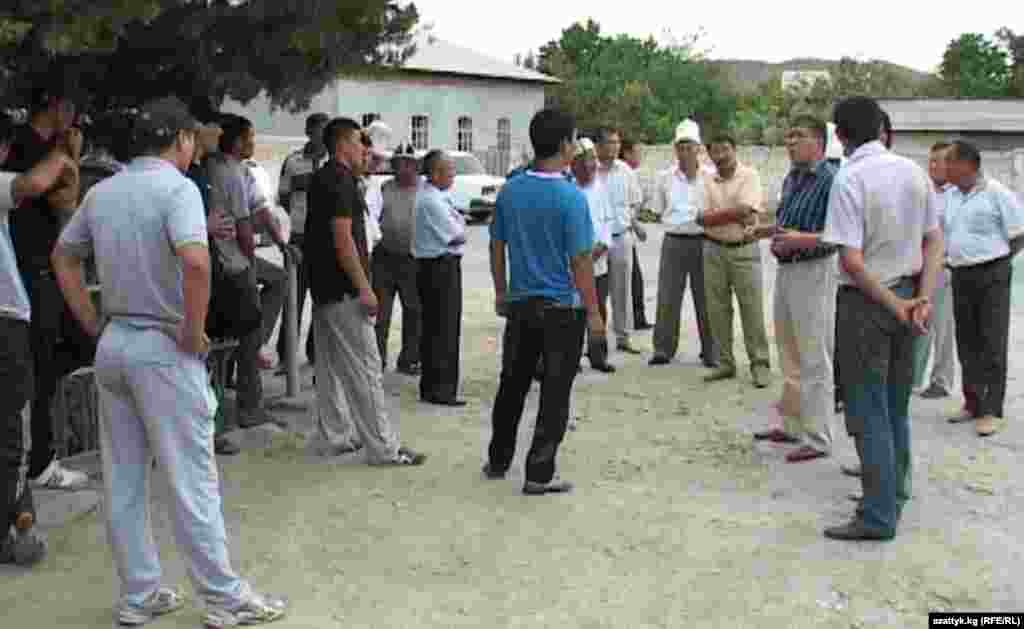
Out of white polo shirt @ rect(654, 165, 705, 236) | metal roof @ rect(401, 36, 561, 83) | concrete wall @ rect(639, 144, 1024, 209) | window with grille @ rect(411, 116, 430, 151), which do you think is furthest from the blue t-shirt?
window with grille @ rect(411, 116, 430, 151)

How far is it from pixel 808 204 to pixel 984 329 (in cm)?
174

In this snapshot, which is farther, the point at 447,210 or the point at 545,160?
the point at 447,210

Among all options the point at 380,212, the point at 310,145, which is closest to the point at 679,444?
the point at 380,212

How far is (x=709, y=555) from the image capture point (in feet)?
18.6

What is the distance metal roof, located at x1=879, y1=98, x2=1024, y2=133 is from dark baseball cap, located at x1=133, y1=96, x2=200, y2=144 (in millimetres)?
39232

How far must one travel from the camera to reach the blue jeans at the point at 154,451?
4609 mm

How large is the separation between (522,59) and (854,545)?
61771mm

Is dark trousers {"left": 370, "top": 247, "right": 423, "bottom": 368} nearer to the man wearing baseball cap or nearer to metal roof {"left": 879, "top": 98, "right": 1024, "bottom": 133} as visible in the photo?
the man wearing baseball cap

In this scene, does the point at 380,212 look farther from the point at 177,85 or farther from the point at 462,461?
the point at 462,461

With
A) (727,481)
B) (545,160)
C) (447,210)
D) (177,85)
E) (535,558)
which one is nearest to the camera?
(535,558)

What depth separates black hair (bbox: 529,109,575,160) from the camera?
6.51m

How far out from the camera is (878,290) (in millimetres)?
5715

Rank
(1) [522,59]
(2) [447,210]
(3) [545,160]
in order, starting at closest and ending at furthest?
(3) [545,160]
(2) [447,210]
(1) [522,59]

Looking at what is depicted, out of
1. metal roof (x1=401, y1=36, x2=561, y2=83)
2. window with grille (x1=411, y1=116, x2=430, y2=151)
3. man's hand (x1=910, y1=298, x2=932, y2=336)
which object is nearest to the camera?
man's hand (x1=910, y1=298, x2=932, y2=336)
